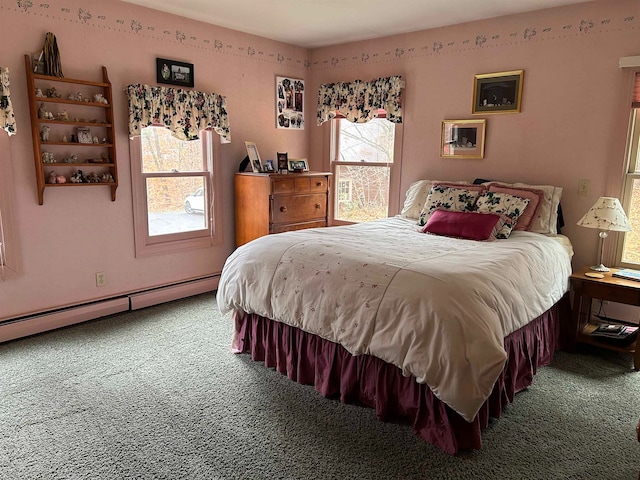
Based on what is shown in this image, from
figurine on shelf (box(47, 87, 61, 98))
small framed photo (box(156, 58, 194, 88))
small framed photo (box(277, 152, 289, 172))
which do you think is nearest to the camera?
figurine on shelf (box(47, 87, 61, 98))

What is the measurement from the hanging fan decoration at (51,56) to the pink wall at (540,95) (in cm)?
283

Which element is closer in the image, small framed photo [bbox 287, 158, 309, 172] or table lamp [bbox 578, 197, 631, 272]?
table lamp [bbox 578, 197, 631, 272]

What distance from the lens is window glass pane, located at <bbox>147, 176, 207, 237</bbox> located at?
412 cm

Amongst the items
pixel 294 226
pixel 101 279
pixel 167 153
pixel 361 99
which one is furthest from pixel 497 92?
pixel 101 279

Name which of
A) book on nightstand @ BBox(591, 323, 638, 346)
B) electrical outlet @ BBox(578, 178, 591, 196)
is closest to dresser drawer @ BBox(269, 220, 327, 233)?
electrical outlet @ BBox(578, 178, 591, 196)

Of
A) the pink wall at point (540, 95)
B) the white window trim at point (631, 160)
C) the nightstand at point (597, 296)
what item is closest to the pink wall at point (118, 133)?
the pink wall at point (540, 95)

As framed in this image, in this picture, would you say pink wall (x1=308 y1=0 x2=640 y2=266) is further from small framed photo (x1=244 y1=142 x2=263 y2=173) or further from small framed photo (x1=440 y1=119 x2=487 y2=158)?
small framed photo (x1=244 y1=142 x2=263 y2=173)

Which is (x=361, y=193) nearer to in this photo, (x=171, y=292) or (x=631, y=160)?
(x=171, y=292)

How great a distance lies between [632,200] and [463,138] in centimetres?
138

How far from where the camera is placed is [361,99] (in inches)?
185

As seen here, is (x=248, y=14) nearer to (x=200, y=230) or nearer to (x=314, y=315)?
(x=200, y=230)

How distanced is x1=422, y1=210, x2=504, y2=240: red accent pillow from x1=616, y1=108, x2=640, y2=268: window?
95cm

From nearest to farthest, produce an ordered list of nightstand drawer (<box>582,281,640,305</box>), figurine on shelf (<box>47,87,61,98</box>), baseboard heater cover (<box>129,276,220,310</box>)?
nightstand drawer (<box>582,281,640,305</box>), figurine on shelf (<box>47,87,61,98</box>), baseboard heater cover (<box>129,276,220,310</box>)

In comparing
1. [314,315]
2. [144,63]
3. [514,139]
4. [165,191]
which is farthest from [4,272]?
[514,139]
